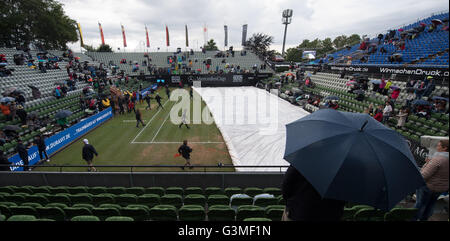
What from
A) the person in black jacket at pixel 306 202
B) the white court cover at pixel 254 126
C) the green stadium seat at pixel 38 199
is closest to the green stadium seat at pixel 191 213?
the person in black jacket at pixel 306 202

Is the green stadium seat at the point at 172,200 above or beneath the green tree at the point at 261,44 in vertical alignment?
beneath

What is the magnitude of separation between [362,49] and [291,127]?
34.2m

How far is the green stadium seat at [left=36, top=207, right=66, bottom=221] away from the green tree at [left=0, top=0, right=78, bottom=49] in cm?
4048

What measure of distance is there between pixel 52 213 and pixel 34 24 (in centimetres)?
5039

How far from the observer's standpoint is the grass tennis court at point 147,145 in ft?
37.0

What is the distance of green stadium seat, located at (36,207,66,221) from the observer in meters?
5.03

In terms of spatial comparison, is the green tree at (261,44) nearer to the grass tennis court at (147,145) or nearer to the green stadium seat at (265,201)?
the grass tennis court at (147,145)

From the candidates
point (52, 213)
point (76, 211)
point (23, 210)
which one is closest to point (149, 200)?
point (76, 211)

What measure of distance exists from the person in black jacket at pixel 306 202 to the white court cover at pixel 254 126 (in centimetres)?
804

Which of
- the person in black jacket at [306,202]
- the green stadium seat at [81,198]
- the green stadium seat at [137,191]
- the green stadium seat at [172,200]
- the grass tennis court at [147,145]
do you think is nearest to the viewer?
the person in black jacket at [306,202]

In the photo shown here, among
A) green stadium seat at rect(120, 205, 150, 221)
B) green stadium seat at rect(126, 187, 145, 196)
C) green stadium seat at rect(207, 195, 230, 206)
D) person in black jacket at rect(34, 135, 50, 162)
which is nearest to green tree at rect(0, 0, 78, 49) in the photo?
person in black jacket at rect(34, 135, 50, 162)
